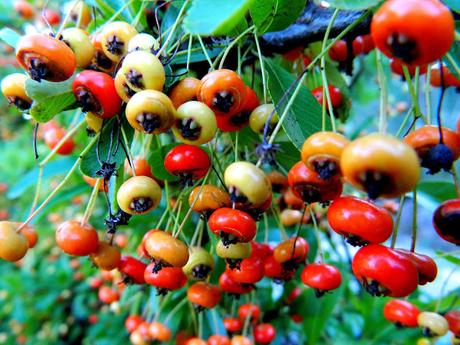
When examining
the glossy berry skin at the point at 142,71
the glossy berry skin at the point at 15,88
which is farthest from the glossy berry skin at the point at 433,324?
the glossy berry skin at the point at 15,88

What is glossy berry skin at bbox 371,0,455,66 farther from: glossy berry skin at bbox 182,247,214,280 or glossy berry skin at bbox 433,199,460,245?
glossy berry skin at bbox 182,247,214,280

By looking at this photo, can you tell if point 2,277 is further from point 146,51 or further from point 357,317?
point 146,51

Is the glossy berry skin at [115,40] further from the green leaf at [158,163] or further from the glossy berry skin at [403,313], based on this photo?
the glossy berry skin at [403,313]

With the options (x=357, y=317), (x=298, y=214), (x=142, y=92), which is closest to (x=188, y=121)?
(x=142, y=92)

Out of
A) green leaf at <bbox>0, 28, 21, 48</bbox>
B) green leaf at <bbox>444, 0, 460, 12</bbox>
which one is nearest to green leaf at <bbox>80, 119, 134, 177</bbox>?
green leaf at <bbox>0, 28, 21, 48</bbox>

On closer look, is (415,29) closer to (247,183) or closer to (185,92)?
(247,183)

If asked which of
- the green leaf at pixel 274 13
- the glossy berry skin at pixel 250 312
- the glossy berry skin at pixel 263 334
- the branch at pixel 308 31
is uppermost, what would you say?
the green leaf at pixel 274 13
